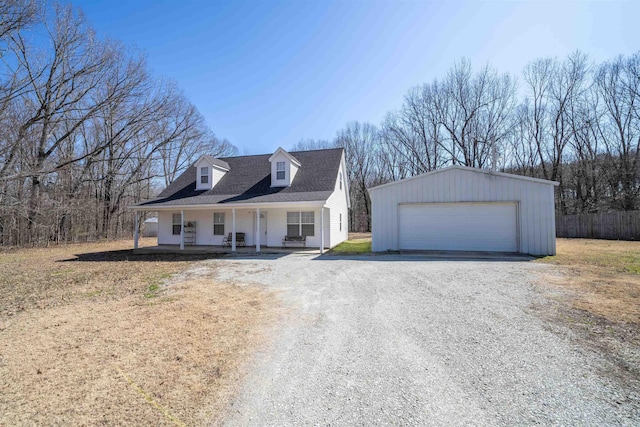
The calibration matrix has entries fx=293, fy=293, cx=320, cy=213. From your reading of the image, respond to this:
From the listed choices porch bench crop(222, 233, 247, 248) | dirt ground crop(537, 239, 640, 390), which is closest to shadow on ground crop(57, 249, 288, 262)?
porch bench crop(222, 233, 247, 248)

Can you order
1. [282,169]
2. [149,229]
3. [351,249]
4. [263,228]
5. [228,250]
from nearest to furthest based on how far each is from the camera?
1. [228,250]
2. [351,249]
3. [263,228]
4. [282,169]
5. [149,229]

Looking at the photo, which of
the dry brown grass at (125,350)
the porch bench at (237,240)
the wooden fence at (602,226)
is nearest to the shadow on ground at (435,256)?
the porch bench at (237,240)

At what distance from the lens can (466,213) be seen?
41.2 ft

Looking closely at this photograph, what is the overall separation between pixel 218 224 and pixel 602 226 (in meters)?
24.7

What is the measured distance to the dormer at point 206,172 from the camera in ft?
53.8

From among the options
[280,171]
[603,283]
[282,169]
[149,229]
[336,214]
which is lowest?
[603,283]

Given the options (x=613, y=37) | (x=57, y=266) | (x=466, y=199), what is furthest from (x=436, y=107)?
(x=57, y=266)

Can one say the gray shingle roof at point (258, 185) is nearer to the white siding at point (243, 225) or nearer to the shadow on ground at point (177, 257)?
the white siding at point (243, 225)

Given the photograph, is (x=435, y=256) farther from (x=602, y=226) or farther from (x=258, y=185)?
(x=602, y=226)

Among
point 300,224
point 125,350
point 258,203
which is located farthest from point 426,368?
point 300,224

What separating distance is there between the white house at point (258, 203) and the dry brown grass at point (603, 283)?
8543 millimetres

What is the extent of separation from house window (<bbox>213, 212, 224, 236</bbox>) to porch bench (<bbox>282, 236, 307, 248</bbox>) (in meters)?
3.58

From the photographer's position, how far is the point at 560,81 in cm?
2583

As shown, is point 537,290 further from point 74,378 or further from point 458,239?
point 74,378
